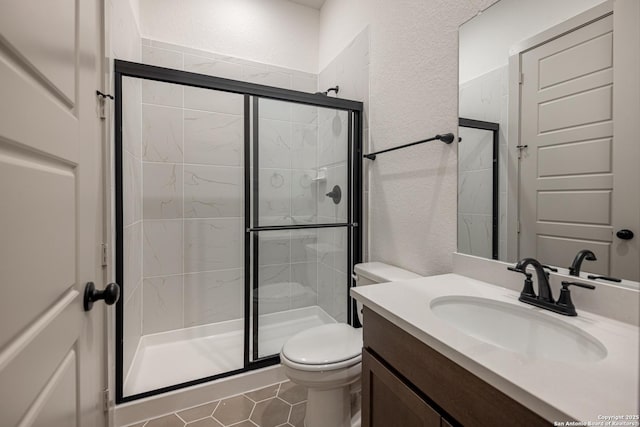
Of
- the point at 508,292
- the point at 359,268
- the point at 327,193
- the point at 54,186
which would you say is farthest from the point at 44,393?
the point at 327,193

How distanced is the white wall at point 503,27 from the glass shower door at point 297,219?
86cm

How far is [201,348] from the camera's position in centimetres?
200

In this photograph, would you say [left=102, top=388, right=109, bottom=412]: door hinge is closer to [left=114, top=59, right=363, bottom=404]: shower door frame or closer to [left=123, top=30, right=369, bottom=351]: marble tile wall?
[left=114, top=59, right=363, bottom=404]: shower door frame

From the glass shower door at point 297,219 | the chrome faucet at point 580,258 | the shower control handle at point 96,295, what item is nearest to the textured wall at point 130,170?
the glass shower door at point 297,219

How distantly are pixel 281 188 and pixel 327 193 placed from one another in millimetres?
324

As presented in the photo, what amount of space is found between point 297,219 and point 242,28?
5.34 ft

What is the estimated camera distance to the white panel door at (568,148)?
28.3 inches

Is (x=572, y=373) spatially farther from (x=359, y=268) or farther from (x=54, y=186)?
(x=359, y=268)

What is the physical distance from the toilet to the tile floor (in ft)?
0.75

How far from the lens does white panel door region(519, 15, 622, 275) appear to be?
28.3 inches

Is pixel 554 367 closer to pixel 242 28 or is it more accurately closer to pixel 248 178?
pixel 248 178

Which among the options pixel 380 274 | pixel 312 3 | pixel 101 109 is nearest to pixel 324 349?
pixel 380 274

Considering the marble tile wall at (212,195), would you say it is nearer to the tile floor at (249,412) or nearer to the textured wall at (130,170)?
the textured wall at (130,170)

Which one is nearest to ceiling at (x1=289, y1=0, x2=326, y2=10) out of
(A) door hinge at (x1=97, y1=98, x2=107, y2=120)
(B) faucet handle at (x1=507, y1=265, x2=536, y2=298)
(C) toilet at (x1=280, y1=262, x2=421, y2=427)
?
(A) door hinge at (x1=97, y1=98, x2=107, y2=120)
